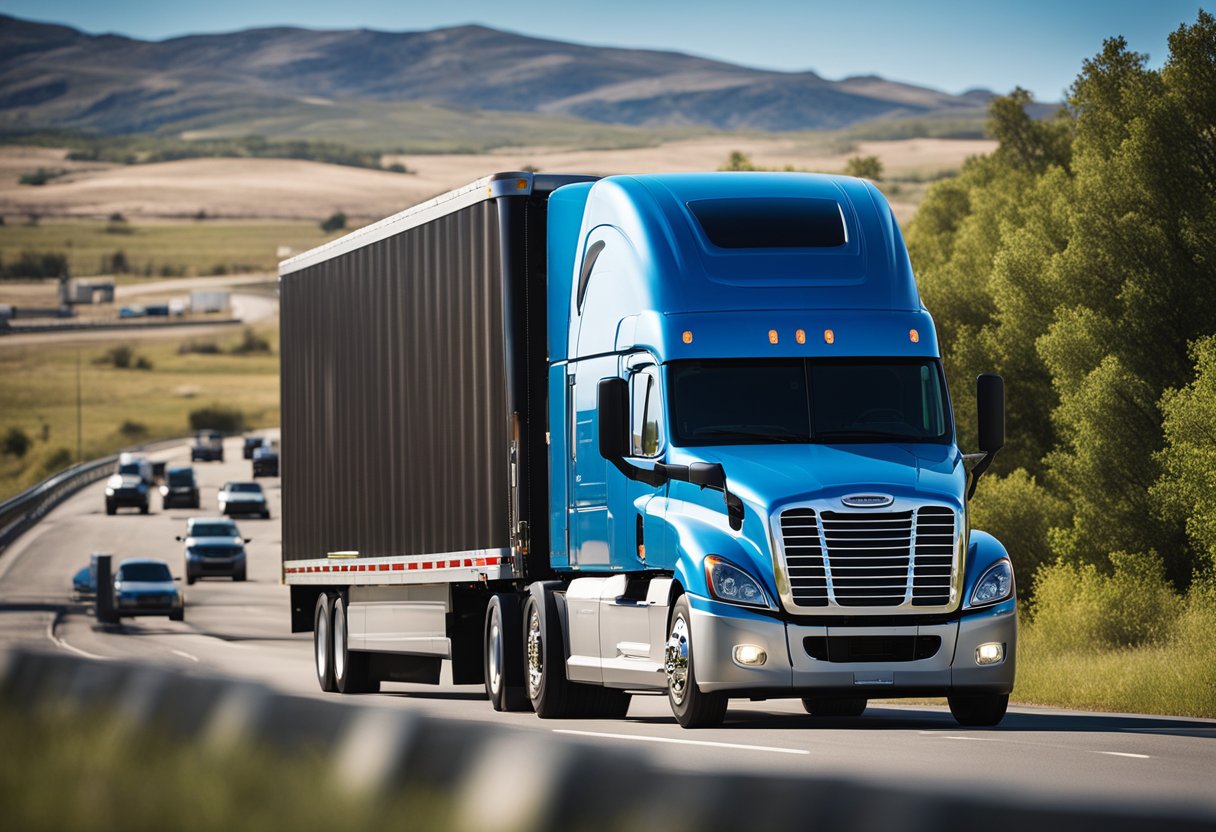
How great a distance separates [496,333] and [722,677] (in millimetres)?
4852

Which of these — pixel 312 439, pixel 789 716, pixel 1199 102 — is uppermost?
pixel 1199 102

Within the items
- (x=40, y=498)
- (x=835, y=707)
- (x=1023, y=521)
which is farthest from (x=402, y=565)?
(x=40, y=498)

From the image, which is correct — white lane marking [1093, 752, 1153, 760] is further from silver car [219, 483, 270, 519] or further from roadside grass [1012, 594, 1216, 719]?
silver car [219, 483, 270, 519]

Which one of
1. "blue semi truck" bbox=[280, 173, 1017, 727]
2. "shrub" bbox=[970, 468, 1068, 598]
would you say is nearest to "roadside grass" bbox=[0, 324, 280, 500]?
"shrub" bbox=[970, 468, 1068, 598]

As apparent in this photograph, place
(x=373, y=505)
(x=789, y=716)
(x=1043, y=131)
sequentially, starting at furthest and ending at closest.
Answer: (x=1043, y=131), (x=373, y=505), (x=789, y=716)

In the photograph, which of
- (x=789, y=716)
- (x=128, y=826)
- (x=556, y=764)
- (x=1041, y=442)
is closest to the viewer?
(x=556, y=764)

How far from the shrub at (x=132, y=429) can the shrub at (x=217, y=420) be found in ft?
13.7

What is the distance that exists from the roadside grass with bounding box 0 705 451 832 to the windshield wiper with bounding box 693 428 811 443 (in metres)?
9.07

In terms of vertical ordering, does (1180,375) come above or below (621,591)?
above

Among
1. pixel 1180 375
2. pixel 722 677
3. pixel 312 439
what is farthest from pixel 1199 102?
pixel 722 677

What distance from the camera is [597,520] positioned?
1784cm

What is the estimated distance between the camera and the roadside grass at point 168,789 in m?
5.68

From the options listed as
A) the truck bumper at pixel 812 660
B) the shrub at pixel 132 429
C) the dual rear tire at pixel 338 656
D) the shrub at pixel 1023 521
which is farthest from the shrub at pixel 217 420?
the truck bumper at pixel 812 660

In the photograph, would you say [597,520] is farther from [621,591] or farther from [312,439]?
[312,439]
